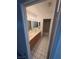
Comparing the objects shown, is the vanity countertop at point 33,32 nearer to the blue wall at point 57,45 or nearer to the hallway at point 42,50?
the hallway at point 42,50

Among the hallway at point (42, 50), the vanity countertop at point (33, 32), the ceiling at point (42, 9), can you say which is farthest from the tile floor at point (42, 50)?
the ceiling at point (42, 9)

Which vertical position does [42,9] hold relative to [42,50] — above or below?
above

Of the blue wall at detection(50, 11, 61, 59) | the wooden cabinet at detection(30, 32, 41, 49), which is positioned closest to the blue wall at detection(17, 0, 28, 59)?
the wooden cabinet at detection(30, 32, 41, 49)

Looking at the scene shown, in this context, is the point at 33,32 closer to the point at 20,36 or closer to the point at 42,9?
the point at 20,36

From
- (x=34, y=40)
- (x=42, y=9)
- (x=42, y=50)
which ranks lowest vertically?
(x=42, y=50)

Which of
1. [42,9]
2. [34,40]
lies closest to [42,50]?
[34,40]

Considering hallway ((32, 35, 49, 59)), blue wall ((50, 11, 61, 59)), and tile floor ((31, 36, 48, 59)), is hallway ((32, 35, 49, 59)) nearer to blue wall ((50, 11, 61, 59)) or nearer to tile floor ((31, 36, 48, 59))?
tile floor ((31, 36, 48, 59))

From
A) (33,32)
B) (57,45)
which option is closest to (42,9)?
(33,32)

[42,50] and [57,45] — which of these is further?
[42,50]

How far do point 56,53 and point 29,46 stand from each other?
285mm

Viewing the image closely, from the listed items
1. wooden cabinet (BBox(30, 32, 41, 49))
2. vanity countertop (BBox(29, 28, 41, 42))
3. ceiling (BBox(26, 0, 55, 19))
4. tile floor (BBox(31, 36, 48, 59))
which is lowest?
tile floor (BBox(31, 36, 48, 59))

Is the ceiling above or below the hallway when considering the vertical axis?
above
